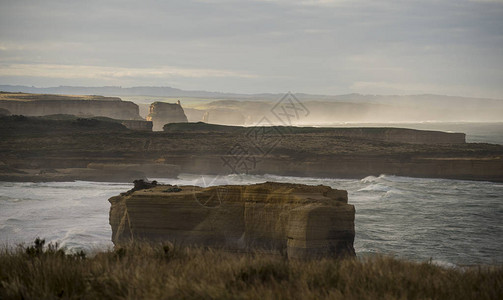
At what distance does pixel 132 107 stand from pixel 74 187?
79.2 metres

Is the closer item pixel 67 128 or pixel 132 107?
pixel 67 128

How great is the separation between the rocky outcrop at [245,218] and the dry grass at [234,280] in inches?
224

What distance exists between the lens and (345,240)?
1484 centimetres

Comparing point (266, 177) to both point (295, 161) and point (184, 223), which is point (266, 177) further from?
point (184, 223)

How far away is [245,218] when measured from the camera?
15969 mm

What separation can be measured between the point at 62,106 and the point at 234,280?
101385mm

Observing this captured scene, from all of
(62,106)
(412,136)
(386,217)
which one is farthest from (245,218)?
(62,106)

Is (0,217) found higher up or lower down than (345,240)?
lower down

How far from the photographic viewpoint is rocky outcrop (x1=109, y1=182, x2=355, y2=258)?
14.5 meters

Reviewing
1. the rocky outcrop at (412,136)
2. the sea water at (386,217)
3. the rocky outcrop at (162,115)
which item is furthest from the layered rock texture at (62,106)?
the sea water at (386,217)

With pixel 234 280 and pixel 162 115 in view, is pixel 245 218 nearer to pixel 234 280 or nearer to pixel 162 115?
pixel 234 280

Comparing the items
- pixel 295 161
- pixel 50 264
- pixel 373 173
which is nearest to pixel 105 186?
pixel 295 161

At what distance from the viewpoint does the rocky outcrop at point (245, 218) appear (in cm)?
1454

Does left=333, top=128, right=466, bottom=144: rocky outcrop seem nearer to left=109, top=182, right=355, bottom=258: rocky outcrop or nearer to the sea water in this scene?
the sea water
